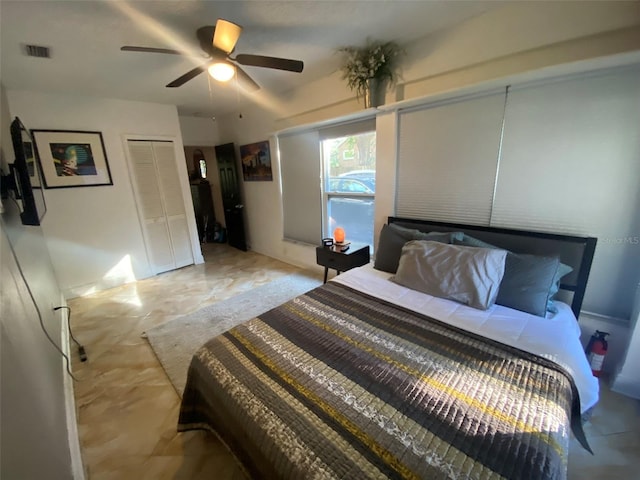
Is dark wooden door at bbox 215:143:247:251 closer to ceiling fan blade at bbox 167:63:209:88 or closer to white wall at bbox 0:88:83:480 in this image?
ceiling fan blade at bbox 167:63:209:88

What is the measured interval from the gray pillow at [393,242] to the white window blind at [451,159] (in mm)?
311

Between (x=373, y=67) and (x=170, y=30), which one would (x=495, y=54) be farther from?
(x=170, y=30)

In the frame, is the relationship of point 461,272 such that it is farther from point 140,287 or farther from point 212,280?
point 140,287

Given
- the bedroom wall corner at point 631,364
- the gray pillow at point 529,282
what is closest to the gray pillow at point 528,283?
the gray pillow at point 529,282

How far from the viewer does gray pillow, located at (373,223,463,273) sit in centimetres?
216

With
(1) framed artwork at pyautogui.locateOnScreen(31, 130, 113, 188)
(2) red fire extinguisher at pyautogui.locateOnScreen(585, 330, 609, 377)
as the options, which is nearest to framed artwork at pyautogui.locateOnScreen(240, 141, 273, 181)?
(1) framed artwork at pyautogui.locateOnScreen(31, 130, 113, 188)

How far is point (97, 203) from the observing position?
330cm

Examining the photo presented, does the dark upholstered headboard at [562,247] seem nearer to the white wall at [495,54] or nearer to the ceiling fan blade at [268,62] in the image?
the white wall at [495,54]

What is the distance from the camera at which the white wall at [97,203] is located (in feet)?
9.66

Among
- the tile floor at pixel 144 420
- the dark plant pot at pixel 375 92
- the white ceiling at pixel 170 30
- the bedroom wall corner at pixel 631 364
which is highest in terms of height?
the white ceiling at pixel 170 30

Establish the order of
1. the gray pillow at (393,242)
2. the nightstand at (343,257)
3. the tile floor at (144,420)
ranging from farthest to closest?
the nightstand at (343,257) < the gray pillow at (393,242) < the tile floor at (144,420)

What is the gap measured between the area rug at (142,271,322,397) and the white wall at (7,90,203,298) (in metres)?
1.66

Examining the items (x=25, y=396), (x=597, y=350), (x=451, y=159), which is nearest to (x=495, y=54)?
(x=451, y=159)

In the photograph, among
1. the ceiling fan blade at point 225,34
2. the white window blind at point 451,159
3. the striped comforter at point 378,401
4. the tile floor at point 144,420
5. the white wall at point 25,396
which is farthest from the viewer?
the white window blind at point 451,159
